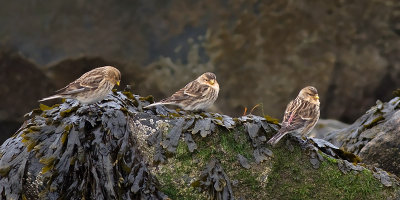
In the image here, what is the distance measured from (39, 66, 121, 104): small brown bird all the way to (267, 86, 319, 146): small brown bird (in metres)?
1.72

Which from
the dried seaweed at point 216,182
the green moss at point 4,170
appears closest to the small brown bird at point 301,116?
the dried seaweed at point 216,182

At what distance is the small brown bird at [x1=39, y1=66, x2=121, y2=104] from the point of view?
6203 millimetres

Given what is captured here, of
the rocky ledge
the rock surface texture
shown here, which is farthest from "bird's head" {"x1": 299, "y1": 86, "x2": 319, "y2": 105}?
the rock surface texture

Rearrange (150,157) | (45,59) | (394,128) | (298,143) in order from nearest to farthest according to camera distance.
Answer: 1. (150,157)
2. (298,143)
3. (394,128)
4. (45,59)

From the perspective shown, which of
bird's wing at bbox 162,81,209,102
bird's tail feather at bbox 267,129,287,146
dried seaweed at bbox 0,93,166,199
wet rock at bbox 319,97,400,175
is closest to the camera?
dried seaweed at bbox 0,93,166,199

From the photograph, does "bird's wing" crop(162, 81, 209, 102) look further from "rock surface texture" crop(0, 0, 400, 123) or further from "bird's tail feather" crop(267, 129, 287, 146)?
"rock surface texture" crop(0, 0, 400, 123)

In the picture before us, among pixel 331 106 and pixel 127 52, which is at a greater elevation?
pixel 127 52

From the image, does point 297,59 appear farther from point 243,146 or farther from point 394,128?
point 243,146

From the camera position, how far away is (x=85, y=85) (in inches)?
249

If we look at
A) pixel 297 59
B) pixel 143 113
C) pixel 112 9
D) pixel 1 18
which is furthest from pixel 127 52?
pixel 143 113

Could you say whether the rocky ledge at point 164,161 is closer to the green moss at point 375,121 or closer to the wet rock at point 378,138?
the wet rock at point 378,138

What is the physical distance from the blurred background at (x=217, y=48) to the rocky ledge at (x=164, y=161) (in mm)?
5940

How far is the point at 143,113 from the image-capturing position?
636 cm

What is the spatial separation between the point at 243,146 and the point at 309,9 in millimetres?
7475
